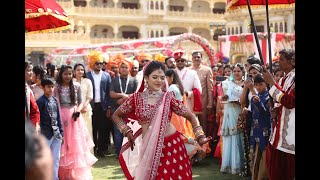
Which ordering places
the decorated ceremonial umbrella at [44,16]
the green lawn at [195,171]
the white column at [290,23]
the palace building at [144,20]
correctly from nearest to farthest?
the decorated ceremonial umbrella at [44,16] → the green lawn at [195,171] → the palace building at [144,20] → the white column at [290,23]

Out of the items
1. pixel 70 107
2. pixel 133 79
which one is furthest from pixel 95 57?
pixel 70 107

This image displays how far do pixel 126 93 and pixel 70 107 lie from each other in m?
1.72

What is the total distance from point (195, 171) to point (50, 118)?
212 centimetres

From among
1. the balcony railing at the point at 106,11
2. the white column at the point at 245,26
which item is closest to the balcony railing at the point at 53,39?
the balcony railing at the point at 106,11

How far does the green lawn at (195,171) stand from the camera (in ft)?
18.5

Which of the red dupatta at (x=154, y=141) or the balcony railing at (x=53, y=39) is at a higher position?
the balcony railing at (x=53, y=39)

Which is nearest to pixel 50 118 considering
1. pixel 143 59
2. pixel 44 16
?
pixel 44 16

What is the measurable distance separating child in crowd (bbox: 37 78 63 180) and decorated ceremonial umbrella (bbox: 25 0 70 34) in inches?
25.1

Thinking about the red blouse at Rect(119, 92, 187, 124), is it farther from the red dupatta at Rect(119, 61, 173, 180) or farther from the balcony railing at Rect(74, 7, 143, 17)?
the balcony railing at Rect(74, 7, 143, 17)

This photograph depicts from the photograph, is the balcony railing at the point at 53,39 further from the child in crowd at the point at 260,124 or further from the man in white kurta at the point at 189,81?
the child in crowd at the point at 260,124

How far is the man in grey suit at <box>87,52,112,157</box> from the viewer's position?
7.30 meters

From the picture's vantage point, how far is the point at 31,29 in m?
5.10

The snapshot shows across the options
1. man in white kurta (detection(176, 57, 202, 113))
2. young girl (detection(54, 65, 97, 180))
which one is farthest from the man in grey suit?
young girl (detection(54, 65, 97, 180))

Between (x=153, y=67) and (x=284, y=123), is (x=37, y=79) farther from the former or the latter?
(x=284, y=123)
